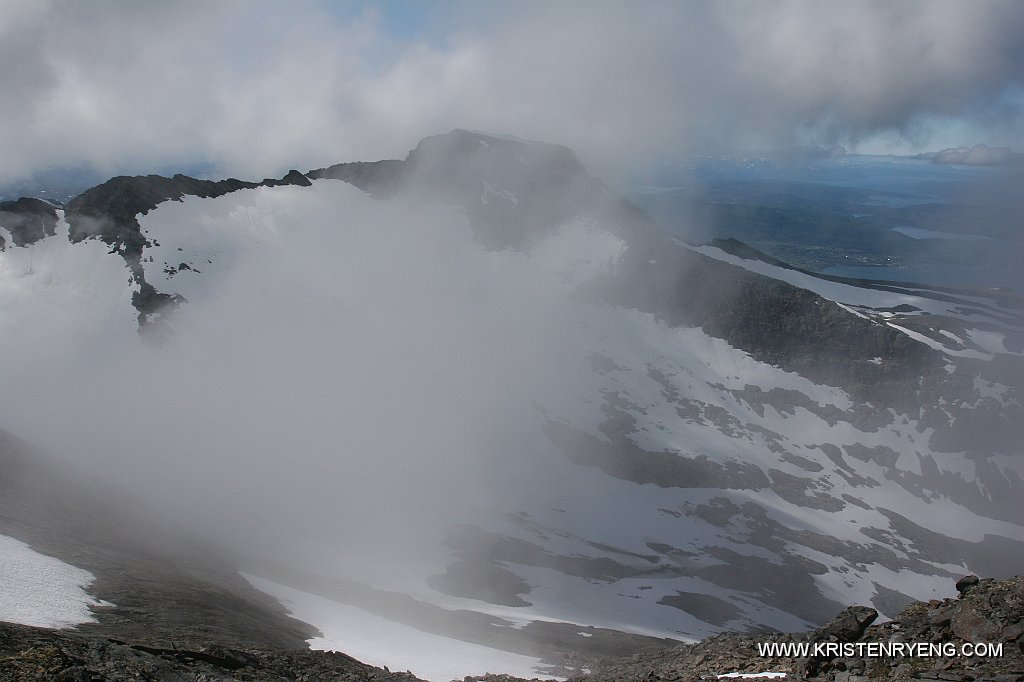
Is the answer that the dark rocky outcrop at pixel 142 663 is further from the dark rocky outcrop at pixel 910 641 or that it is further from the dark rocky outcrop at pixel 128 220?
the dark rocky outcrop at pixel 128 220

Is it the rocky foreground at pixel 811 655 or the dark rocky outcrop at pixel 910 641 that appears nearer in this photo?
the rocky foreground at pixel 811 655

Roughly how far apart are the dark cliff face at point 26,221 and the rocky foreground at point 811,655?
446 feet

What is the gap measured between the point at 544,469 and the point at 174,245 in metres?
87.4

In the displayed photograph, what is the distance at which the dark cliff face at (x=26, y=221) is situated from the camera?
432 ft

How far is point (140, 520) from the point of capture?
2682 inches

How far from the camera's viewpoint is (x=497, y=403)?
462 feet

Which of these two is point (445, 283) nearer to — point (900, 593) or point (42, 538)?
point (900, 593)

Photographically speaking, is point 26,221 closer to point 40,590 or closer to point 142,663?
point 40,590

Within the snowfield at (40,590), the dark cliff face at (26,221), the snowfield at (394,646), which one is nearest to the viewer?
the snowfield at (40,590)

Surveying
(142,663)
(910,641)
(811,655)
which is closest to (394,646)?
(142,663)

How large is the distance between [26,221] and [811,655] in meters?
156

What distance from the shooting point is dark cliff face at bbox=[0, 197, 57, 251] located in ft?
432

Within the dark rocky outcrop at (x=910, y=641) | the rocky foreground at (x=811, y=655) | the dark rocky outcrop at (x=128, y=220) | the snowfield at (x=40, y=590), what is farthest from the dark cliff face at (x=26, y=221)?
the dark rocky outcrop at (x=910, y=641)

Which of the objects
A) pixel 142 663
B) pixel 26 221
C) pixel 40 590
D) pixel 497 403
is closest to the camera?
pixel 142 663
